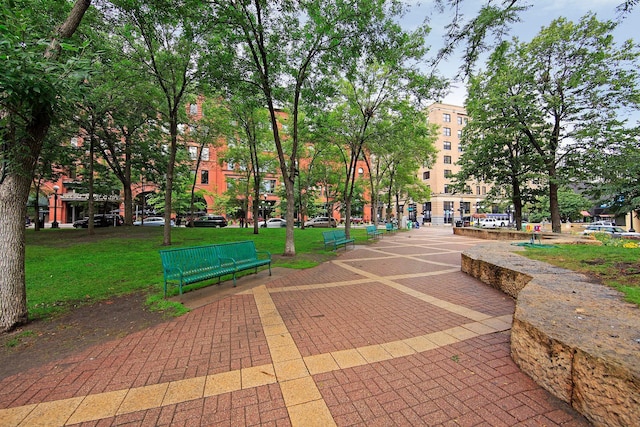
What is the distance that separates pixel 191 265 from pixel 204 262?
14.8 inches

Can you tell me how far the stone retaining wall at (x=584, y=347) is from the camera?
2.00 metres

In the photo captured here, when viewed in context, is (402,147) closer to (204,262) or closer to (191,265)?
(204,262)

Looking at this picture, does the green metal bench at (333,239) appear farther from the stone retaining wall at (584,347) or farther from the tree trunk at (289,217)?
the stone retaining wall at (584,347)

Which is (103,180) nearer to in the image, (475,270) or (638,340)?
(475,270)

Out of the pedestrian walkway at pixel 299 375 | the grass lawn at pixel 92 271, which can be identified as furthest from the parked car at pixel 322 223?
the pedestrian walkway at pixel 299 375

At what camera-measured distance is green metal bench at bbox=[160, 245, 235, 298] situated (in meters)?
5.36

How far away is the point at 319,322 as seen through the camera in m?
4.26

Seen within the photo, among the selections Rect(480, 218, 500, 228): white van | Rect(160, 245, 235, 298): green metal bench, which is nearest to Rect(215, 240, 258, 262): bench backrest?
Rect(160, 245, 235, 298): green metal bench

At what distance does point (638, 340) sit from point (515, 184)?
21.0m

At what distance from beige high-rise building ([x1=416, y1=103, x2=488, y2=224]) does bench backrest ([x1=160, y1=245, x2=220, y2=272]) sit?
5368cm

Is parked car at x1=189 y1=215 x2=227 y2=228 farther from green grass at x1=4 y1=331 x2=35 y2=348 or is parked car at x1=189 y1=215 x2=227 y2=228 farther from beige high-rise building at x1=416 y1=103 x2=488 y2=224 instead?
beige high-rise building at x1=416 y1=103 x2=488 y2=224

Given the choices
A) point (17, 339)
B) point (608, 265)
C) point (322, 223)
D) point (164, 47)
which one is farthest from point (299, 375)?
point (322, 223)

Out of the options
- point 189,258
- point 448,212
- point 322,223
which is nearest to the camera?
point 189,258

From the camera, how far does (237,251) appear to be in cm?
725
